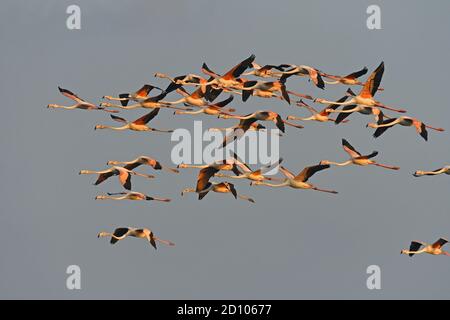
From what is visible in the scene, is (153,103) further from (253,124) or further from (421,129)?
(421,129)

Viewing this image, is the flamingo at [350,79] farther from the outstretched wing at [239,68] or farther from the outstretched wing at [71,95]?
the outstretched wing at [71,95]

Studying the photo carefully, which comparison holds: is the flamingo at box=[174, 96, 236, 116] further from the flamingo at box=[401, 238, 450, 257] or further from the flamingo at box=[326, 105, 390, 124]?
the flamingo at box=[401, 238, 450, 257]

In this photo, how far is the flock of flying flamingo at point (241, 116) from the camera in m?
37.7

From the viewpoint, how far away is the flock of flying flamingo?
124 ft

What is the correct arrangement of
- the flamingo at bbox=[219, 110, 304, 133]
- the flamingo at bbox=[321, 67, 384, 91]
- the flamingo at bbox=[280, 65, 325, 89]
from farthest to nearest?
the flamingo at bbox=[321, 67, 384, 91] < the flamingo at bbox=[280, 65, 325, 89] < the flamingo at bbox=[219, 110, 304, 133]

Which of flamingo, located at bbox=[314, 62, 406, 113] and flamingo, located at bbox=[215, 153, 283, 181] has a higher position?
flamingo, located at bbox=[314, 62, 406, 113]

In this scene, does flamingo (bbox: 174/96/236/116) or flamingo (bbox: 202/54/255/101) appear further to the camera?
flamingo (bbox: 174/96/236/116)

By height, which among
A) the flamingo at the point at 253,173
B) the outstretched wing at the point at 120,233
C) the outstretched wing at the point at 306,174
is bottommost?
the outstretched wing at the point at 120,233

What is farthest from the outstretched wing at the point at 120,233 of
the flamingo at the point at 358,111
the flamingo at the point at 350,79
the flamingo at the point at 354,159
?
the flamingo at the point at 350,79

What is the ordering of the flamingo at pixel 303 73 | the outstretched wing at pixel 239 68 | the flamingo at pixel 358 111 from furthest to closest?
1. the flamingo at pixel 358 111
2. the flamingo at pixel 303 73
3. the outstretched wing at pixel 239 68

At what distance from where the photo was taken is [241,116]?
127 ft

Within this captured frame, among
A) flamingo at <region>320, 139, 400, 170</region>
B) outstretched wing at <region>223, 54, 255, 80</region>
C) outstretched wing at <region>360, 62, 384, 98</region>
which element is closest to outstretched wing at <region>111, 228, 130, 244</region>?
outstretched wing at <region>223, 54, 255, 80</region>

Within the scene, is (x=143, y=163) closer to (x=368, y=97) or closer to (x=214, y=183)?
(x=214, y=183)

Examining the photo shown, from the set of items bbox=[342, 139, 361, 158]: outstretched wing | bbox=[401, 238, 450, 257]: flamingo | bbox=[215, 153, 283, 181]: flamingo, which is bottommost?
bbox=[401, 238, 450, 257]: flamingo
